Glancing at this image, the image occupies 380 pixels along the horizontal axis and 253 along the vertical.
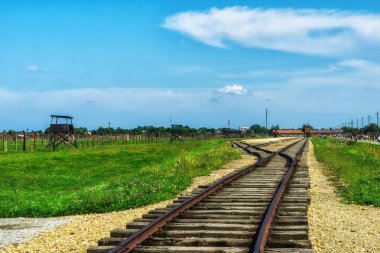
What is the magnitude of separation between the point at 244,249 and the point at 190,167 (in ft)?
49.6

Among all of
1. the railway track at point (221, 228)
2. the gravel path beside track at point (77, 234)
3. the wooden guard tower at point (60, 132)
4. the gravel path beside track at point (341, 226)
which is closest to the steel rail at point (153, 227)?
the railway track at point (221, 228)

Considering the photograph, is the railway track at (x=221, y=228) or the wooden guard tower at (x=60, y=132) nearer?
the railway track at (x=221, y=228)

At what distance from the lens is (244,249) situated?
6.16 m

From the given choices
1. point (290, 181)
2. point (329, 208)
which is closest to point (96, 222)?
point (329, 208)

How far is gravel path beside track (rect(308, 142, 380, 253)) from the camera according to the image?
23.5ft

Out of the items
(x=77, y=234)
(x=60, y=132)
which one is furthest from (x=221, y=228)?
(x=60, y=132)

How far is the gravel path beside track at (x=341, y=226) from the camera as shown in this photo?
7.18 meters

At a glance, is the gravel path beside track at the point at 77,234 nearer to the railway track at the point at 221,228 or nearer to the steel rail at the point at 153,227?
the railway track at the point at 221,228

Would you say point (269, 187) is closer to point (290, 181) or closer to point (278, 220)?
point (290, 181)

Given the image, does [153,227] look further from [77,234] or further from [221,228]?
[77,234]

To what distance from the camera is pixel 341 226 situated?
8641 millimetres

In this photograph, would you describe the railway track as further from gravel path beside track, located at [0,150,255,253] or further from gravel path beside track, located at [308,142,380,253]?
gravel path beside track, located at [0,150,255,253]

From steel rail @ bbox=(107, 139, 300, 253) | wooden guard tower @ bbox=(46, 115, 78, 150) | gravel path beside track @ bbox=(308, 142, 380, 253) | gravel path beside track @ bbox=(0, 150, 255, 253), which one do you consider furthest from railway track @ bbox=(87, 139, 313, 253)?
wooden guard tower @ bbox=(46, 115, 78, 150)

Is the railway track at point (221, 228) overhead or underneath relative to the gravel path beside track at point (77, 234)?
overhead
